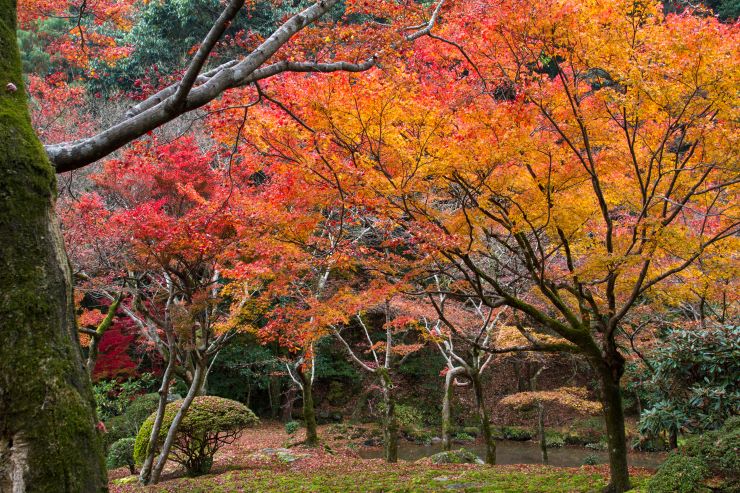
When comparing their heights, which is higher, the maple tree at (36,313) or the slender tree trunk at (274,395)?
the maple tree at (36,313)

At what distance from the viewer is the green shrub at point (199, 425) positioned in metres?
8.23

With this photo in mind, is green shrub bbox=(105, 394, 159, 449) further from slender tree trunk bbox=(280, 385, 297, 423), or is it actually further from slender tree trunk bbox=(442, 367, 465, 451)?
slender tree trunk bbox=(442, 367, 465, 451)

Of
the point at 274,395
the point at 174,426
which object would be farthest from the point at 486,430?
the point at 274,395

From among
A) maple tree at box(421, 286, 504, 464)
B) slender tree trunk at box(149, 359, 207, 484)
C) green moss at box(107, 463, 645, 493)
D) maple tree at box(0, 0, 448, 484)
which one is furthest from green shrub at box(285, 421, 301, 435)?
maple tree at box(0, 0, 448, 484)

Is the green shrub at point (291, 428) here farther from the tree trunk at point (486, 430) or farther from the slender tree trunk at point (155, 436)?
the slender tree trunk at point (155, 436)

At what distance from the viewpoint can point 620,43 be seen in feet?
16.9

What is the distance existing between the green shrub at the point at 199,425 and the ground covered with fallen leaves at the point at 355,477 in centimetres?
30

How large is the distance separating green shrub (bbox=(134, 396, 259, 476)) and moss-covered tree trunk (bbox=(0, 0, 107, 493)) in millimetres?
6403

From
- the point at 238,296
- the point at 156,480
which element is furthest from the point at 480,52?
the point at 156,480

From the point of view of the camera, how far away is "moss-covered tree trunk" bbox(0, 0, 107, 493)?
200cm

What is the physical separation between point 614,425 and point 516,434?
1185 centimetres

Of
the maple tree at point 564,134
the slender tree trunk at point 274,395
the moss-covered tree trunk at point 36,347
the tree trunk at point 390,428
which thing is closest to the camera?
the moss-covered tree trunk at point 36,347

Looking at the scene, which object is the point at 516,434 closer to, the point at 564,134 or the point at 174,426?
the point at 174,426

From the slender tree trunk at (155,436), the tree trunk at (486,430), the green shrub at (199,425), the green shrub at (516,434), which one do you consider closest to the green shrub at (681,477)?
the tree trunk at (486,430)
